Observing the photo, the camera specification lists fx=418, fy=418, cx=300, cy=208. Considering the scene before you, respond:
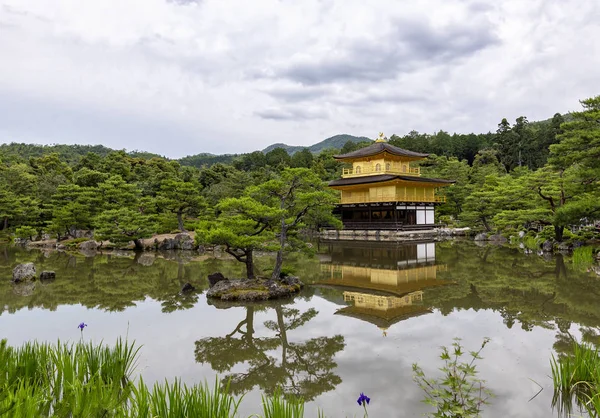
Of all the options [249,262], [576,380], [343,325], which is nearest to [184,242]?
[249,262]

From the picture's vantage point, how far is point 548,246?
19.5 meters

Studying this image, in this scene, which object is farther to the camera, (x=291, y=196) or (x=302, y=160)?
(x=302, y=160)

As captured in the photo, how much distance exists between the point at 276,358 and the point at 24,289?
961cm

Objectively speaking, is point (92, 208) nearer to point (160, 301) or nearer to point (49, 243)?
point (49, 243)

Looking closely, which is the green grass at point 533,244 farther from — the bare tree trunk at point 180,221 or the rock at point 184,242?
the bare tree trunk at point 180,221

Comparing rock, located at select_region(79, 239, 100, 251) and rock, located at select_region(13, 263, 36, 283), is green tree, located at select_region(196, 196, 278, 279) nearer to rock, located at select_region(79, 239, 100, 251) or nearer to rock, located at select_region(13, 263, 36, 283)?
rock, located at select_region(13, 263, 36, 283)

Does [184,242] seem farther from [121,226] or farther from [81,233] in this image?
[81,233]

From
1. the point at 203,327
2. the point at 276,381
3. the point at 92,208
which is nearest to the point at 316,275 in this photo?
the point at 203,327

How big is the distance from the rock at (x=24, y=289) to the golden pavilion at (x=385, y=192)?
21825mm

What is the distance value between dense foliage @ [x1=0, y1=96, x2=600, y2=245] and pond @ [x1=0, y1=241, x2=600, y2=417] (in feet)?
8.34

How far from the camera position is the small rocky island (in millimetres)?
10516

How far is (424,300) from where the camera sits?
10164 millimetres

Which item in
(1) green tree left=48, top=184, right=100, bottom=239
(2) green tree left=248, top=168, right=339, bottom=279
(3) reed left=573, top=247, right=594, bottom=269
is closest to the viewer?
(2) green tree left=248, top=168, right=339, bottom=279

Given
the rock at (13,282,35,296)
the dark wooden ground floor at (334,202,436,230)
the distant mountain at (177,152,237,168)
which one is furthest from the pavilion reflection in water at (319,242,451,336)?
the distant mountain at (177,152,237,168)
